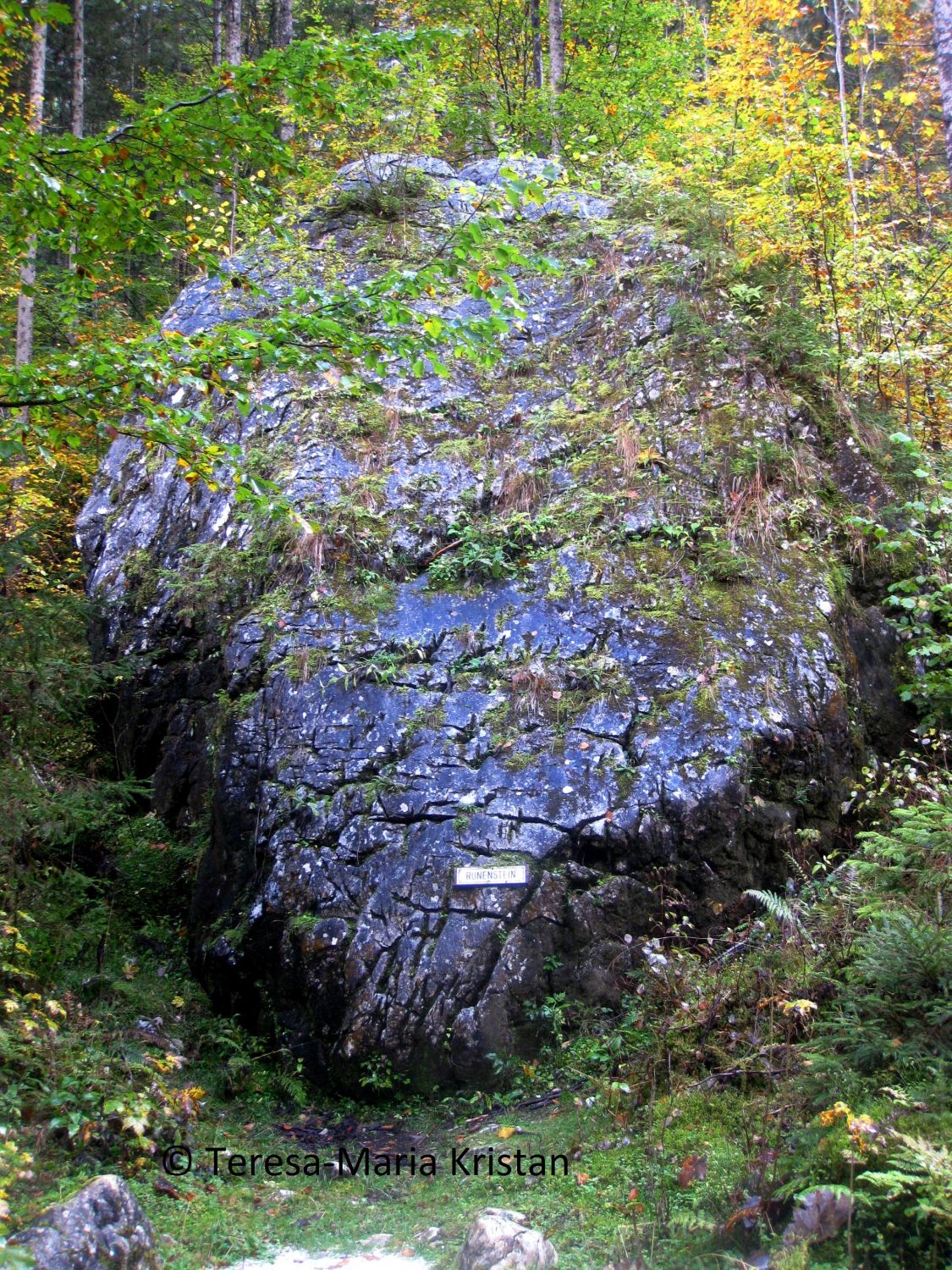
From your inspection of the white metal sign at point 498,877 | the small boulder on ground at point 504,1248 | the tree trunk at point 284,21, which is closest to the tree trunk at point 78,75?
A: the tree trunk at point 284,21

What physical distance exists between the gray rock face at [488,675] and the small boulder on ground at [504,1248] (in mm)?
1812

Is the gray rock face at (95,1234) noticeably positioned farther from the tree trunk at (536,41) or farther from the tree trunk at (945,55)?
the tree trunk at (536,41)

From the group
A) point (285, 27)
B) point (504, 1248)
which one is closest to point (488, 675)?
point (504, 1248)

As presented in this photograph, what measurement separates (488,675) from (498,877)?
179 cm

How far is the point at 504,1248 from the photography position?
142 inches

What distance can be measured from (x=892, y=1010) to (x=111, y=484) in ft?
31.4

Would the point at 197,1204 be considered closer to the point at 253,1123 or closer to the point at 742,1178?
the point at 253,1123

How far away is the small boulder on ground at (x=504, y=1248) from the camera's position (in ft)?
11.6

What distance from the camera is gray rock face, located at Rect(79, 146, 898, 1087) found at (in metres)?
5.91

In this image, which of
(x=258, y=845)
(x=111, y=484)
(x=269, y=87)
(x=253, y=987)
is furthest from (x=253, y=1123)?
(x=111, y=484)

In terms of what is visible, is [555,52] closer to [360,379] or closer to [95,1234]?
[360,379]

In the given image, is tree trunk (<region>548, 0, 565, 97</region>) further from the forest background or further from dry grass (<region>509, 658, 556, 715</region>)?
dry grass (<region>509, 658, 556, 715</region>)

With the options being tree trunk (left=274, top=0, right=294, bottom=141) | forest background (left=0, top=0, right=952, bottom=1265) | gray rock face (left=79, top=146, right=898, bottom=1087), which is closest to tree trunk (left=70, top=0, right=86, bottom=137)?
forest background (left=0, top=0, right=952, bottom=1265)

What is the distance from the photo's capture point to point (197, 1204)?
441 centimetres
